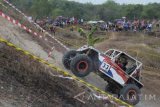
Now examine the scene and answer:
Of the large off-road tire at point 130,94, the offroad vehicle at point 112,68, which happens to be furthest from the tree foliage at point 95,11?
the large off-road tire at point 130,94

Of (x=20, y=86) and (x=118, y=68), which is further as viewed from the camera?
(x=118, y=68)

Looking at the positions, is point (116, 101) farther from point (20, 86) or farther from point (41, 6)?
point (41, 6)

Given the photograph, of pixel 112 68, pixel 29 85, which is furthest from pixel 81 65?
pixel 29 85

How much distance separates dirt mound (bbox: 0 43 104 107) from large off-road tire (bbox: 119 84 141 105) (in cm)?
188

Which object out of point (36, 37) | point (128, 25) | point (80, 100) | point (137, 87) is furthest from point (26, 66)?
point (128, 25)

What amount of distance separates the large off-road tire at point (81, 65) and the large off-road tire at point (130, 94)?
1.44 meters

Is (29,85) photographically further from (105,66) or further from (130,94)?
(130,94)

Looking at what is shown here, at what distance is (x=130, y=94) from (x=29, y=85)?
489cm

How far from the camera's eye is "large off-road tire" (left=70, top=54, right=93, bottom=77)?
11891mm

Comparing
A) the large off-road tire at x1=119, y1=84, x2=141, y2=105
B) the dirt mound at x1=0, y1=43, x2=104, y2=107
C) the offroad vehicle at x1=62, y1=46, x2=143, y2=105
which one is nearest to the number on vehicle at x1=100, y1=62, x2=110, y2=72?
the offroad vehicle at x1=62, y1=46, x2=143, y2=105

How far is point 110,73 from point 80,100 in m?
2.59

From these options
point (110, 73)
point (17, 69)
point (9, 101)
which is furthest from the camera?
point (110, 73)

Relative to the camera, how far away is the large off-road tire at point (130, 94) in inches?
496

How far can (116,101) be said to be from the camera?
39.2 ft
